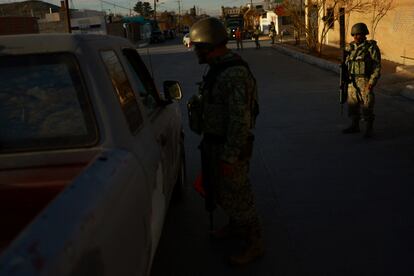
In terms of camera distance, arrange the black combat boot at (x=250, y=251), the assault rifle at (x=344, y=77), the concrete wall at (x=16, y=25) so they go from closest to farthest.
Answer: the black combat boot at (x=250, y=251)
the assault rifle at (x=344, y=77)
the concrete wall at (x=16, y=25)

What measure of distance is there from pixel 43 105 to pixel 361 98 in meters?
5.64

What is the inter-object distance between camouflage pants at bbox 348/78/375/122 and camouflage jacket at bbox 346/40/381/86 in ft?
0.53

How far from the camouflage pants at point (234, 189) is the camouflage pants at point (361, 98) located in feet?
13.8

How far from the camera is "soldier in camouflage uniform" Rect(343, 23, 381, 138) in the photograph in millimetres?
7035

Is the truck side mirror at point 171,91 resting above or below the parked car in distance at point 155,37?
below

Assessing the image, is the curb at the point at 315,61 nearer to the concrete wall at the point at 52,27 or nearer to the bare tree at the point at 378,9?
the bare tree at the point at 378,9

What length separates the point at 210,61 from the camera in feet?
11.1

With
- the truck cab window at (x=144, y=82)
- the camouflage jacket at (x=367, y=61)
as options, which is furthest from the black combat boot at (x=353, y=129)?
the truck cab window at (x=144, y=82)

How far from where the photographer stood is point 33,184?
8.21 feet

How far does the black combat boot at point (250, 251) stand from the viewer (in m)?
3.61

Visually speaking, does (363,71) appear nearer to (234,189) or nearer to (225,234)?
(225,234)

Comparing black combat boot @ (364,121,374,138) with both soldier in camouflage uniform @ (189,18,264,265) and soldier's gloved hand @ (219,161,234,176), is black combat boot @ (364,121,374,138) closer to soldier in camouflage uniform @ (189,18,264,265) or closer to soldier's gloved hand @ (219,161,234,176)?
soldier in camouflage uniform @ (189,18,264,265)

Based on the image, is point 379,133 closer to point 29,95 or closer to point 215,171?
point 215,171

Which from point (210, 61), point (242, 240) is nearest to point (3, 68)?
point (210, 61)
